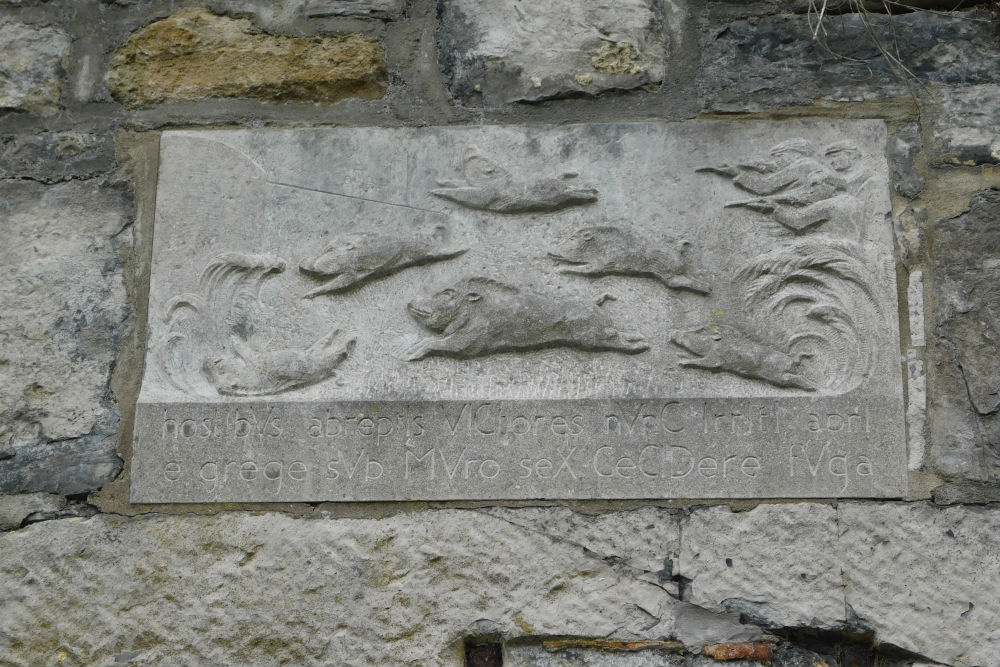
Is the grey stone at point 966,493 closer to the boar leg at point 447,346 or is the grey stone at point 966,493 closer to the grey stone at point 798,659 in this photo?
the grey stone at point 798,659

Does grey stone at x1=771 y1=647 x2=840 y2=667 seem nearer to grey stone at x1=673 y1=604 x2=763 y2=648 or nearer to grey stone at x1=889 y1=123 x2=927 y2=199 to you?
grey stone at x1=673 y1=604 x2=763 y2=648

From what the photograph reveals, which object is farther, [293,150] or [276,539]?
[293,150]

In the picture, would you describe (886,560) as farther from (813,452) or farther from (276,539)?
(276,539)

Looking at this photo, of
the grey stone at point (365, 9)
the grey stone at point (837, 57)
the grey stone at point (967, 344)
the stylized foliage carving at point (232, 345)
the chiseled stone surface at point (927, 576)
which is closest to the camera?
the chiseled stone surface at point (927, 576)

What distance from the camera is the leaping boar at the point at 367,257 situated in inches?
109

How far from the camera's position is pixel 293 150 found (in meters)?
2.88

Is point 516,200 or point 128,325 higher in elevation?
point 516,200

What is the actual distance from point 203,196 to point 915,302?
1.69 metres

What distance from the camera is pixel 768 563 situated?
257cm

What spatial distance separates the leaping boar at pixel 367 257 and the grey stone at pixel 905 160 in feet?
3.40

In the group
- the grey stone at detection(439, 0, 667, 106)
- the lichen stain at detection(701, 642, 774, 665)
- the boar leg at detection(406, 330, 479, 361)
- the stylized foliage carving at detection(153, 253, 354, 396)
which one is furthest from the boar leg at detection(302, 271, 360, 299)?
the lichen stain at detection(701, 642, 774, 665)

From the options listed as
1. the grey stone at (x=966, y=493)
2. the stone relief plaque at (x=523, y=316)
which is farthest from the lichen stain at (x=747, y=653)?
the grey stone at (x=966, y=493)

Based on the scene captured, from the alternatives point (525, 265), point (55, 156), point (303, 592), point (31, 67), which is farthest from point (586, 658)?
point (31, 67)

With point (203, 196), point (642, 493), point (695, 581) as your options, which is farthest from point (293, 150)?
point (695, 581)
